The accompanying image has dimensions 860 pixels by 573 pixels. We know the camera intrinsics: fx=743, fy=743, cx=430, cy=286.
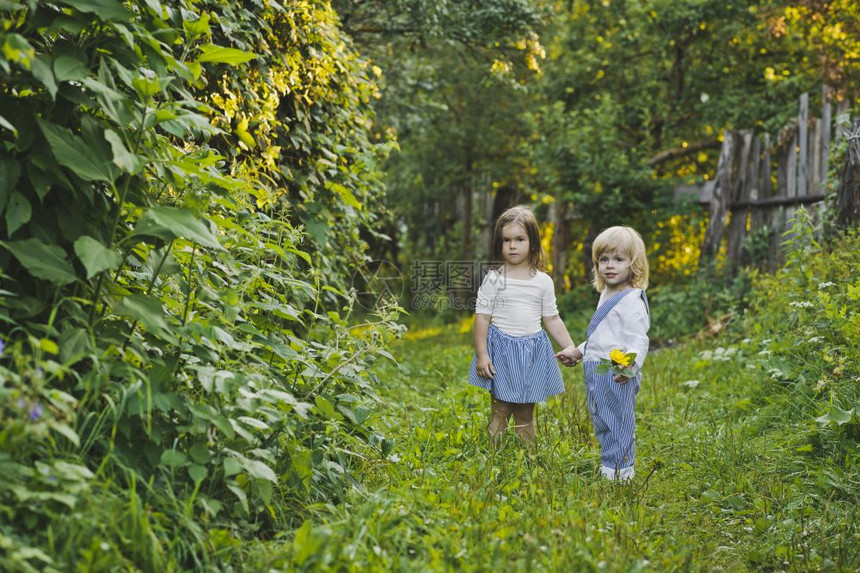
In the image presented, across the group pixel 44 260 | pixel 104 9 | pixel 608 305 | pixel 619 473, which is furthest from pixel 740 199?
pixel 44 260

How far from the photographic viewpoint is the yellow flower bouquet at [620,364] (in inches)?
139

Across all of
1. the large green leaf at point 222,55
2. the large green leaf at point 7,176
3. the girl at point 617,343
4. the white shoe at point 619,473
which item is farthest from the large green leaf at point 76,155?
the white shoe at point 619,473

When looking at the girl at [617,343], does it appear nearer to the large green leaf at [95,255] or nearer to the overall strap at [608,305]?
the overall strap at [608,305]

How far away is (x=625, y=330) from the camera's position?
3.75 metres

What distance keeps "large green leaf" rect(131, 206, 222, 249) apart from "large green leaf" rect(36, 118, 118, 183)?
0.15 meters

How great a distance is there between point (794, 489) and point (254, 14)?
3448mm

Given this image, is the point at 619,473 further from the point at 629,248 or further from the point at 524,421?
the point at 629,248

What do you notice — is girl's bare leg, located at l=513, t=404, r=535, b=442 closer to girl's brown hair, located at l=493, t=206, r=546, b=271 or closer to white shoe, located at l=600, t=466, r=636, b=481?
white shoe, located at l=600, t=466, r=636, b=481

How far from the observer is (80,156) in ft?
6.88

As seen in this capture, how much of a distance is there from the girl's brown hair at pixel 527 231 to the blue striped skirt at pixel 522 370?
418mm

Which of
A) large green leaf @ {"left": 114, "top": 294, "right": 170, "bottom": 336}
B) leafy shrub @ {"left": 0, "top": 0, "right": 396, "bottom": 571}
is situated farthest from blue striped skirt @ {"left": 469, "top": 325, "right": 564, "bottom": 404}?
large green leaf @ {"left": 114, "top": 294, "right": 170, "bottom": 336}

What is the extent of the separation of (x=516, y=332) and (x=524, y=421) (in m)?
0.49

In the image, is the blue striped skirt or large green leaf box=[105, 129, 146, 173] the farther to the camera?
the blue striped skirt

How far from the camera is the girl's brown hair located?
13.4 ft
